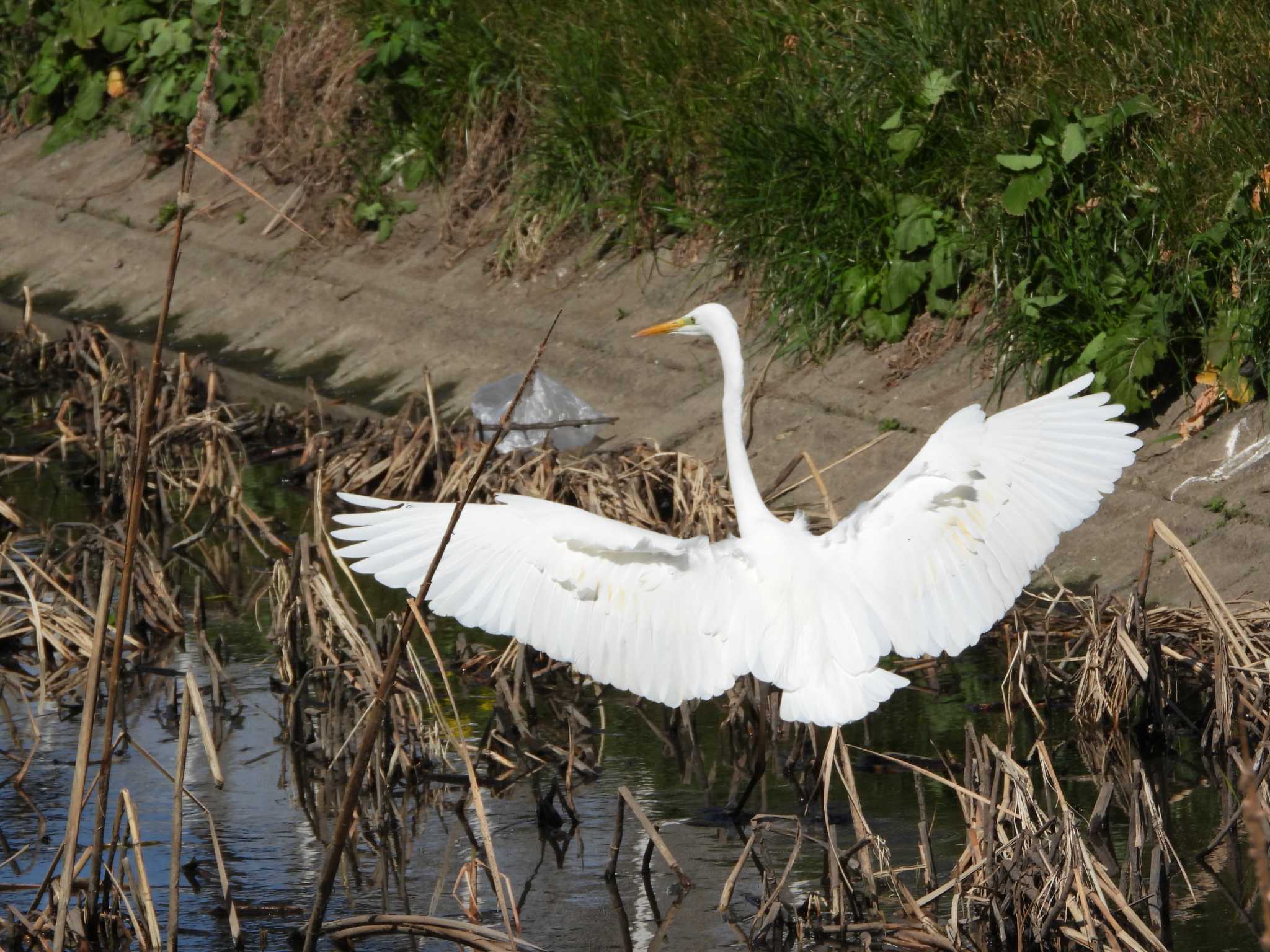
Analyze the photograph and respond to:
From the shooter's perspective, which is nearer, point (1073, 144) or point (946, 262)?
point (1073, 144)

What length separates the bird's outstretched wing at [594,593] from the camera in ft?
16.4

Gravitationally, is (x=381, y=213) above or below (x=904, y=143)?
above

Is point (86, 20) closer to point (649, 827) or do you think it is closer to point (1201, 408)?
point (1201, 408)

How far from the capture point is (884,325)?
31.4 ft

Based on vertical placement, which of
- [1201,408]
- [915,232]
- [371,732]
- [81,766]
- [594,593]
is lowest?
[81,766]

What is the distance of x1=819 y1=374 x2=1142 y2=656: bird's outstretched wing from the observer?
4953 millimetres

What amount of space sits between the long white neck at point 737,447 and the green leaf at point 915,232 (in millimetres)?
3516

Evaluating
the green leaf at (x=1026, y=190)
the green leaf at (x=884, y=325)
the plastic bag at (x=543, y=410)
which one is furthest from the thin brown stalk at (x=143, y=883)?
the green leaf at (x=884, y=325)

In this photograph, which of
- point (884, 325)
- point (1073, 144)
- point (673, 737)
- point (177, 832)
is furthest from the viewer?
point (884, 325)

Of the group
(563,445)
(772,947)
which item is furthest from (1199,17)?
(772,947)

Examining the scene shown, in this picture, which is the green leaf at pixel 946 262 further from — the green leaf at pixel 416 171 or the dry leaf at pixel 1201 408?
the green leaf at pixel 416 171

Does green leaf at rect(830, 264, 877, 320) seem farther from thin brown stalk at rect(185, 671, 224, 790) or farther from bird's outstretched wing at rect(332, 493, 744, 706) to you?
thin brown stalk at rect(185, 671, 224, 790)

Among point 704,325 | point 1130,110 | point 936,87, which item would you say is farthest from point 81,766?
point 936,87

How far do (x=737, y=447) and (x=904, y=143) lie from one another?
169 inches
